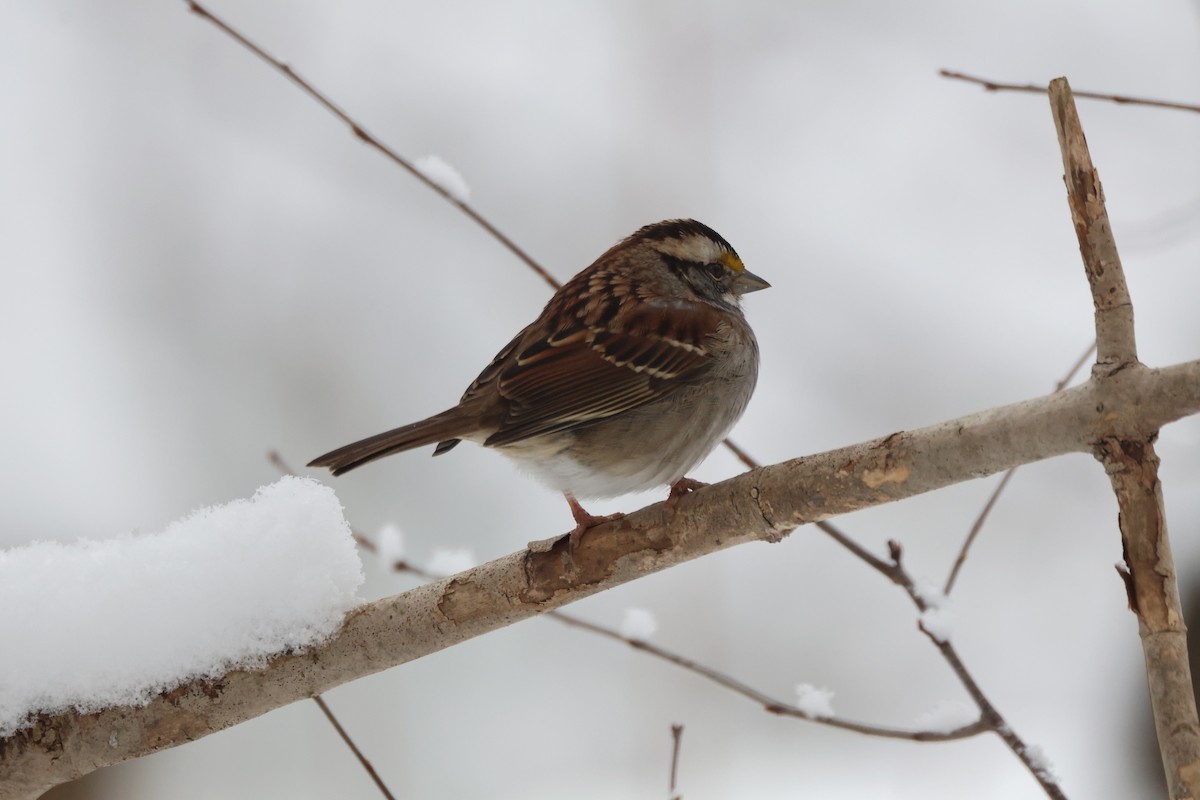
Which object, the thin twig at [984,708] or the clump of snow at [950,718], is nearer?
the thin twig at [984,708]

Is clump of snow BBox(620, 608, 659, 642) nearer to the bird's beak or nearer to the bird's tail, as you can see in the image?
the bird's tail

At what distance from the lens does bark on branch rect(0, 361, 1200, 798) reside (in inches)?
75.7

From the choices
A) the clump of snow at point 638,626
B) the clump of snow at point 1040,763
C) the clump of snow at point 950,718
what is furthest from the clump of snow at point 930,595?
the clump of snow at point 638,626

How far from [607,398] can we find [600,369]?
0.12 meters

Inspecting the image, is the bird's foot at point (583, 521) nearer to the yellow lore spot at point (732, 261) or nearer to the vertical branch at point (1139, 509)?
the vertical branch at point (1139, 509)

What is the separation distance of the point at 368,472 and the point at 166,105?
2.31m

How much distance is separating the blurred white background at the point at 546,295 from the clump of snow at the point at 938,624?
2.61 m

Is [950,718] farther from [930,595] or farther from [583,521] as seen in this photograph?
[583,521]

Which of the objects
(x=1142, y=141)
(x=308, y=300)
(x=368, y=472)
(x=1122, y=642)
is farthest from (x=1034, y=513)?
(x=308, y=300)

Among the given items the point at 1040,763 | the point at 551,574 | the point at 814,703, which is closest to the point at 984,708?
the point at 1040,763

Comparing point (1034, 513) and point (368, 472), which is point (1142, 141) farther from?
point (368, 472)

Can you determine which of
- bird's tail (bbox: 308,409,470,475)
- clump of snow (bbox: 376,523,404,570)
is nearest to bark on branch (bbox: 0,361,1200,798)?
bird's tail (bbox: 308,409,470,475)

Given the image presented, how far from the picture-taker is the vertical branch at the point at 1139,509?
1644 millimetres

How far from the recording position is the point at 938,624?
7.22 ft
